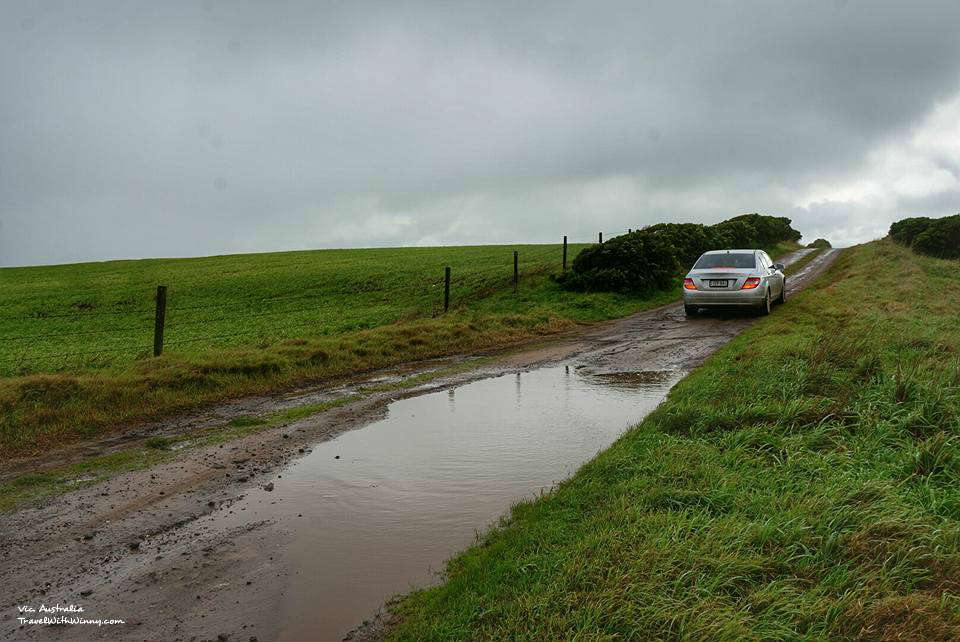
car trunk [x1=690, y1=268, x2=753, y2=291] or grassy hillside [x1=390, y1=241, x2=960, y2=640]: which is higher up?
car trunk [x1=690, y1=268, x2=753, y2=291]

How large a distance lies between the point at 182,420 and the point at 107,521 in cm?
385

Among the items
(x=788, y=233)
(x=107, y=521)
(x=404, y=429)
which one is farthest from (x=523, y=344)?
(x=788, y=233)

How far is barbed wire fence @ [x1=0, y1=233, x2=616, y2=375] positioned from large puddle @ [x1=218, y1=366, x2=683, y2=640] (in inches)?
284

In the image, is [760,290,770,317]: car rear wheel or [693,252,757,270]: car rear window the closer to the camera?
[760,290,770,317]: car rear wheel

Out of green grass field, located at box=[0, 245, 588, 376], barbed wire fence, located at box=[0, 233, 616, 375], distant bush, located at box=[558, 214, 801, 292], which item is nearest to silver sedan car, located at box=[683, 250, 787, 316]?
green grass field, located at box=[0, 245, 588, 376]

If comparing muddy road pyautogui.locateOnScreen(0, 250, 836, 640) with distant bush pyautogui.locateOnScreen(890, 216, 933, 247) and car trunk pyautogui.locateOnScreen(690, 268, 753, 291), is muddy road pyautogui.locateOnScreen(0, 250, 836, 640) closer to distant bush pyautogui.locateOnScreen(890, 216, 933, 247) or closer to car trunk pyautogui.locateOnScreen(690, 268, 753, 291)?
car trunk pyautogui.locateOnScreen(690, 268, 753, 291)

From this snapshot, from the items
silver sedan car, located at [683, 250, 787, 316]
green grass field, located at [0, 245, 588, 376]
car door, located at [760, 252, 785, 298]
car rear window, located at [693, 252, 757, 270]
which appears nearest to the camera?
silver sedan car, located at [683, 250, 787, 316]

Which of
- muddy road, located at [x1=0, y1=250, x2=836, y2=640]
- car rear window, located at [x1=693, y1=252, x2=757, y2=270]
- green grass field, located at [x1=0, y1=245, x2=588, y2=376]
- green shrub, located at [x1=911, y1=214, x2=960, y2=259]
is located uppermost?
green shrub, located at [x1=911, y1=214, x2=960, y2=259]

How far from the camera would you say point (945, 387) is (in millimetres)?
7113

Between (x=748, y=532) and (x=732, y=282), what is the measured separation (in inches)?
535

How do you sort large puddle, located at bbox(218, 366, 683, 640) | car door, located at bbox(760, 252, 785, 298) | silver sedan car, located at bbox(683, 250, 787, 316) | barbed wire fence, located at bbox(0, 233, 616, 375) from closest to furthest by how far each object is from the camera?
large puddle, located at bbox(218, 366, 683, 640) < barbed wire fence, located at bbox(0, 233, 616, 375) < silver sedan car, located at bbox(683, 250, 787, 316) < car door, located at bbox(760, 252, 785, 298)

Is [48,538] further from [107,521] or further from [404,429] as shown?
[404,429]

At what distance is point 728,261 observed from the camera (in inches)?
676

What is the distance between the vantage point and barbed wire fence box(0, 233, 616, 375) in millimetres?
15946
